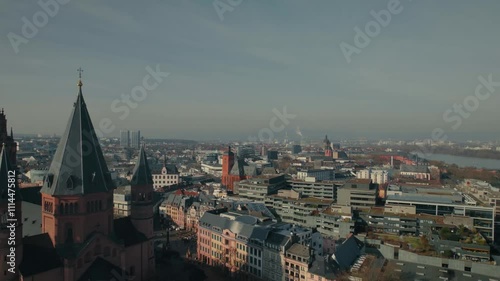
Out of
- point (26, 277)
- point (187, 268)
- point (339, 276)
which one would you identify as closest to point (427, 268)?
point (339, 276)

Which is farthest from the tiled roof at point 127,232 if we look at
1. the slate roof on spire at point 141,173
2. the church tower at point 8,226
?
the church tower at point 8,226

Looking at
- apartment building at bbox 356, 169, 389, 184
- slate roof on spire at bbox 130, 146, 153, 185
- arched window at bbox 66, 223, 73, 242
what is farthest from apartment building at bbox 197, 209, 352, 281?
apartment building at bbox 356, 169, 389, 184

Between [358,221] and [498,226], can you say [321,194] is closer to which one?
[358,221]

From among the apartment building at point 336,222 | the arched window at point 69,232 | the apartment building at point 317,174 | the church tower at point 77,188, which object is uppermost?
the church tower at point 77,188

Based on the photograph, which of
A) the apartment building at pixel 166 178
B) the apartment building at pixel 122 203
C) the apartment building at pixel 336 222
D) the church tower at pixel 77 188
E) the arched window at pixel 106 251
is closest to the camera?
the church tower at pixel 77 188

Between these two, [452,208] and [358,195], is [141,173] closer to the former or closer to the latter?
[358,195]

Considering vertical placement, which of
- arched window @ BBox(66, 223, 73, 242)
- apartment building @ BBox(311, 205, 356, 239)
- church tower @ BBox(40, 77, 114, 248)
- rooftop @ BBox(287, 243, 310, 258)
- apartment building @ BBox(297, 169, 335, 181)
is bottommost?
apartment building @ BBox(311, 205, 356, 239)

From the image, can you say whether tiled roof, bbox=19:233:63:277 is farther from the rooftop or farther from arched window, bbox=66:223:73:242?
the rooftop

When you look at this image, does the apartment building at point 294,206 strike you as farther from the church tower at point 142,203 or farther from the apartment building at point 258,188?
the church tower at point 142,203

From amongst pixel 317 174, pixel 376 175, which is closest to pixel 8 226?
pixel 317 174
